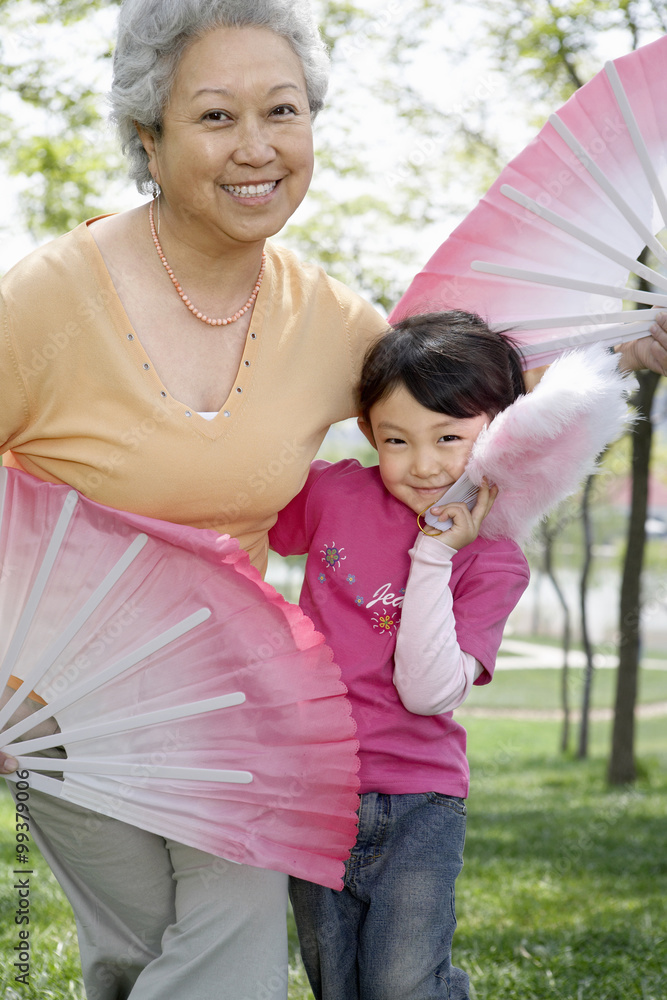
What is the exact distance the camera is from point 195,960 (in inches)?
83.1

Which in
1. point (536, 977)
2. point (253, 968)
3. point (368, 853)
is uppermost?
point (368, 853)

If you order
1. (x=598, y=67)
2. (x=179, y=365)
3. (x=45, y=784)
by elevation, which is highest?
(x=598, y=67)

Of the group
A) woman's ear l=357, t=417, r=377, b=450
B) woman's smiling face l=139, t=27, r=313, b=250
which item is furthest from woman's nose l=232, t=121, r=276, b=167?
woman's ear l=357, t=417, r=377, b=450

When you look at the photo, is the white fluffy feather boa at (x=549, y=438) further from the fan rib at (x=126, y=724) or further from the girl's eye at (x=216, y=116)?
the girl's eye at (x=216, y=116)

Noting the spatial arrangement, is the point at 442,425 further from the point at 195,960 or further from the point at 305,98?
the point at 195,960

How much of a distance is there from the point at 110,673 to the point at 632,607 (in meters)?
7.05

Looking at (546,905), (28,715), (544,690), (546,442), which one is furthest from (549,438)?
(544,690)

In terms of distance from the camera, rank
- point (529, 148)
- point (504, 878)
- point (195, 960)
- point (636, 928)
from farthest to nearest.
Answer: point (504, 878) < point (636, 928) < point (529, 148) < point (195, 960)

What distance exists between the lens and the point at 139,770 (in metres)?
2.12

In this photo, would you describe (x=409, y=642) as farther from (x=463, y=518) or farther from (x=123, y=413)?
(x=123, y=413)

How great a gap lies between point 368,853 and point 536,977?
1.80 metres

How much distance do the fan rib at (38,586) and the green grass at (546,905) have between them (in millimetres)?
1777

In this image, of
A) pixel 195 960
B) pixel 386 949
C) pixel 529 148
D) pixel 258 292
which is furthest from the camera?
pixel 529 148

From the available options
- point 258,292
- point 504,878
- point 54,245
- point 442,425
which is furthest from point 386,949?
point 504,878
